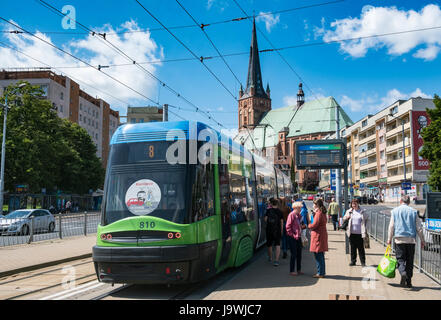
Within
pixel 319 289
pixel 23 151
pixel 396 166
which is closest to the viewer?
pixel 319 289

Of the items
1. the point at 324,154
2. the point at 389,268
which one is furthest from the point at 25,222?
the point at 389,268

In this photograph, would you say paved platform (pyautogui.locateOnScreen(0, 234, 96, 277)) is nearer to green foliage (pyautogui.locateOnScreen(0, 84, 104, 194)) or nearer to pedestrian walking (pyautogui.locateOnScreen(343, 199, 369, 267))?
pedestrian walking (pyautogui.locateOnScreen(343, 199, 369, 267))

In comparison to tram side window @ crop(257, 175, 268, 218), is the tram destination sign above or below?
above

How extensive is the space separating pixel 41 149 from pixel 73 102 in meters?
33.4

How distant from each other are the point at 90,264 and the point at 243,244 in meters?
4.56

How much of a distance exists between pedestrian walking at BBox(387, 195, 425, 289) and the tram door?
3165 millimetres

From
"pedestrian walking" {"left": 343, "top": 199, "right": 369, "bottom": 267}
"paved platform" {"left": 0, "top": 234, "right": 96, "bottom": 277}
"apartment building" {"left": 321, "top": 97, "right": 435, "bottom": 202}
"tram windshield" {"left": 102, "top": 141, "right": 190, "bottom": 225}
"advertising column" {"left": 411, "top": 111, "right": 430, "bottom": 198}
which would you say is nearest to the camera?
"tram windshield" {"left": 102, "top": 141, "right": 190, "bottom": 225}

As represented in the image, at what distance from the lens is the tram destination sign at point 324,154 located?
1357cm

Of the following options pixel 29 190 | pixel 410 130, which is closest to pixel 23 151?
pixel 29 190

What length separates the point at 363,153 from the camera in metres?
83.5

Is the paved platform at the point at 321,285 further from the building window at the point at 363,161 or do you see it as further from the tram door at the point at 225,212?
the building window at the point at 363,161

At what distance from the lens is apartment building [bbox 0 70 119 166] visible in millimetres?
66312

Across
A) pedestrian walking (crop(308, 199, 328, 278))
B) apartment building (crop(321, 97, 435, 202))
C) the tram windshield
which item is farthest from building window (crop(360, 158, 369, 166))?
the tram windshield
